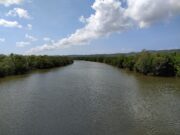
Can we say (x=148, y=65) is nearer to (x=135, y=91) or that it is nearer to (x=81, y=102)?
(x=135, y=91)

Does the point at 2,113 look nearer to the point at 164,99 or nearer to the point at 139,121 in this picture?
the point at 139,121

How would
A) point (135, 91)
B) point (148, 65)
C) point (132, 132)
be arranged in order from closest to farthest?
point (132, 132)
point (135, 91)
point (148, 65)

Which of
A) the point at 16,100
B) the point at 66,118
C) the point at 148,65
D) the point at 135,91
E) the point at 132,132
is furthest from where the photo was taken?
the point at 148,65

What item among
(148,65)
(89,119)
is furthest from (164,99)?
(148,65)

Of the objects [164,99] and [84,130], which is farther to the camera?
[164,99]

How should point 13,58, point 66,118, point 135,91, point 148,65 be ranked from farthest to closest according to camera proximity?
point 13,58, point 148,65, point 135,91, point 66,118

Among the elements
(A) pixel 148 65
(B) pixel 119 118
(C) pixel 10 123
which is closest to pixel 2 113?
(C) pixel 10 123

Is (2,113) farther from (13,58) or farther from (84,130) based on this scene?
(13,58)

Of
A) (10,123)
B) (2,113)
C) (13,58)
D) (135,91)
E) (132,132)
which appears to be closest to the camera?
(132,132)

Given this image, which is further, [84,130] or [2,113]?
[2,113]
